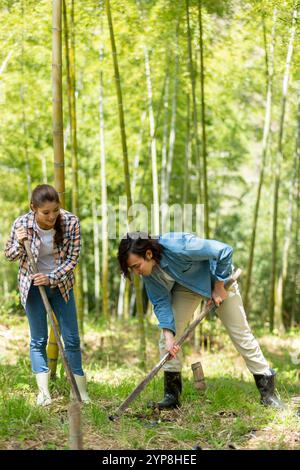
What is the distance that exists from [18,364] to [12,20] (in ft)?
14.1

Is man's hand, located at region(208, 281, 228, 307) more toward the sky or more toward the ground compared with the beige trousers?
more toward the sky

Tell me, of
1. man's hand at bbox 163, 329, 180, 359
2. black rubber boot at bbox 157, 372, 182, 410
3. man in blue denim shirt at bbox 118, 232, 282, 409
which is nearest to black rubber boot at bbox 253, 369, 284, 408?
man in blue denim shirt at bbox 118, 232, 282, 409

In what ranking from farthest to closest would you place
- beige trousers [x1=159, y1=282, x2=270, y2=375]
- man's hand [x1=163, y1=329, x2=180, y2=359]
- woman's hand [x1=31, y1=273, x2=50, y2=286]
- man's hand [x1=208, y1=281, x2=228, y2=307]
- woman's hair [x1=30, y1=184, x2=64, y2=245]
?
beige trousers [x1=159, y1=282, x2=270, y2=375] → man's hand [x1=208, y1=281, x2=228, y2=307] → man's hand [x1=163, y1=329, x2=180, y2=359] → woman's hand [x1=31, y1=273, x2=50, y2=286] → woman's hair [x1=30, y1=184, x2=64, y2=245]

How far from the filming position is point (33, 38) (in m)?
8.44

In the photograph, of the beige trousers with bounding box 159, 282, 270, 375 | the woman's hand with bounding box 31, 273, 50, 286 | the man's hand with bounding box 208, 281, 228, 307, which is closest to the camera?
the woman's hand with bounding box 31, 273, 50, 286

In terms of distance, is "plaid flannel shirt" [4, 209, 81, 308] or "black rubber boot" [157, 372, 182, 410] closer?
"plaid flannel shirt" [4, 209, 81, 308]

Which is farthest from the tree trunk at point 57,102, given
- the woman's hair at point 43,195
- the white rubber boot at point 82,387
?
the white rubber boot at point 82,387

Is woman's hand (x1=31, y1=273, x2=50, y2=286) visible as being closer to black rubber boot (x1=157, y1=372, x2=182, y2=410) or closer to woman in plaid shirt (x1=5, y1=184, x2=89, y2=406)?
woman in plaid shirt (x1=5, y1=184, x2=89, y2=406)

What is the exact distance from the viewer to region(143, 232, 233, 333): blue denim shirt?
3.63 metres

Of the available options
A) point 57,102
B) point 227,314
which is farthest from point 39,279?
point 57,102

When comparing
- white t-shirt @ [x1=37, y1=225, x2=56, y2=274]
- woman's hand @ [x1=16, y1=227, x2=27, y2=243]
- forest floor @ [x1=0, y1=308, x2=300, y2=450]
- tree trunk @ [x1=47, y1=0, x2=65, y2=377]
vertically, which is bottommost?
forest floor @ [x1=0, y1=308, x2=300, y2=450]

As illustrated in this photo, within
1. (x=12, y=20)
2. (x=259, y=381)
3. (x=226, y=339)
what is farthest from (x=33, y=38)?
(x=259, y=381)

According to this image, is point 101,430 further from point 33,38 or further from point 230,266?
point 33,38

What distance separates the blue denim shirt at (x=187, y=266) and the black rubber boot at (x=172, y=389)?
1.28ft
